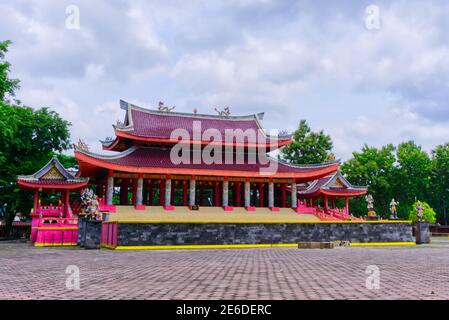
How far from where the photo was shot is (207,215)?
33250 mm

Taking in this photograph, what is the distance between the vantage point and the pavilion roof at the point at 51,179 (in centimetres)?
2852

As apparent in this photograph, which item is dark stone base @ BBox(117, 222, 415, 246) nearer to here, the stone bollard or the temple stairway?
the stone bollard

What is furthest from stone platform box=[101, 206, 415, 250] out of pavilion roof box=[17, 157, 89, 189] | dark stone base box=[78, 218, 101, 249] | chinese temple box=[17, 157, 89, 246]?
pavilion roof box=[17, 157, 89, 189]

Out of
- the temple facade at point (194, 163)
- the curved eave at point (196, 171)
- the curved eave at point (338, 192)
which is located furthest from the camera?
the curved eave at point (338, 192)

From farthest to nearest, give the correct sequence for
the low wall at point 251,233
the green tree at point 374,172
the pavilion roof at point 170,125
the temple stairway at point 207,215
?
the green tree at point 374,172 < the pavilion roof at point 170,125 < the temple stairway at point 207,215 < the low wall at point 251,233

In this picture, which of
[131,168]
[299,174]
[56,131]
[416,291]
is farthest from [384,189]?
[416,291]

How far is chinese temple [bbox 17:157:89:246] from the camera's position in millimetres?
24938

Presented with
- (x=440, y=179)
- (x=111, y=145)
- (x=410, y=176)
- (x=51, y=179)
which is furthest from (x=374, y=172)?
(x=51, y=179)

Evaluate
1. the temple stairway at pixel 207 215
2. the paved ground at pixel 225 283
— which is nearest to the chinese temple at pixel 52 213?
the temple stairway at pixel 207 215

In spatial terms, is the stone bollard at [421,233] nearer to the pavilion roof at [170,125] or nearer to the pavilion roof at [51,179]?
the pavilion roof at [170,125]

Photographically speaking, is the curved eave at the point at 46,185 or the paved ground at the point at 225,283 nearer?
the paved ground at the point at 225,283

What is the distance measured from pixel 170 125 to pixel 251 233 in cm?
1831

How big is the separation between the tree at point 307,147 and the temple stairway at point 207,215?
18963 mm

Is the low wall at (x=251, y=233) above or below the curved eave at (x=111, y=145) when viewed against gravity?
below
